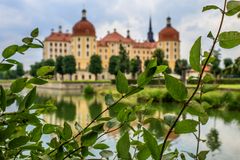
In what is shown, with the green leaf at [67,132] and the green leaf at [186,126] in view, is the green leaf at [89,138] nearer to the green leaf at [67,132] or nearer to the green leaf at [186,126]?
the green leaf at [67,132]

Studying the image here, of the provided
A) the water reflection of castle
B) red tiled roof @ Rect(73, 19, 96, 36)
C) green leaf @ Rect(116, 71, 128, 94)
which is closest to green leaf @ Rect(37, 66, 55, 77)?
green leaf @ Rect(116, 71, 128, 94)

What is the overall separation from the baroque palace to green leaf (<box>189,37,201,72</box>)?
2763 inches

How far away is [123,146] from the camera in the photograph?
722 mm

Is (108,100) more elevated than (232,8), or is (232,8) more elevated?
(232,8)

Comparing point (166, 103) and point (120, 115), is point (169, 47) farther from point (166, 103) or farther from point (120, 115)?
point (120, 115)

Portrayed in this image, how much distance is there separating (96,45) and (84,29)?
3767 mm

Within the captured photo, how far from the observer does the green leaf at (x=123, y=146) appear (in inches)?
27.7

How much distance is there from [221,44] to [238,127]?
51.7ft

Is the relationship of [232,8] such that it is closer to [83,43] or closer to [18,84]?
[18,84]

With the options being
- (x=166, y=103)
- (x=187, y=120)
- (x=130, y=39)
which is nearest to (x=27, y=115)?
(x=187, y=120)

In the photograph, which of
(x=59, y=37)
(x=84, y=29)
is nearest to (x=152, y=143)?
(x=84, y=29)

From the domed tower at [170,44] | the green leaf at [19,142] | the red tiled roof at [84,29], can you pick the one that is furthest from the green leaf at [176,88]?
the domed tower at [170,44]

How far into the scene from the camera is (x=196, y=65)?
0.69m

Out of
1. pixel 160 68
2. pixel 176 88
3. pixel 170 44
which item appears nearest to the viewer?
pixel 176 88
